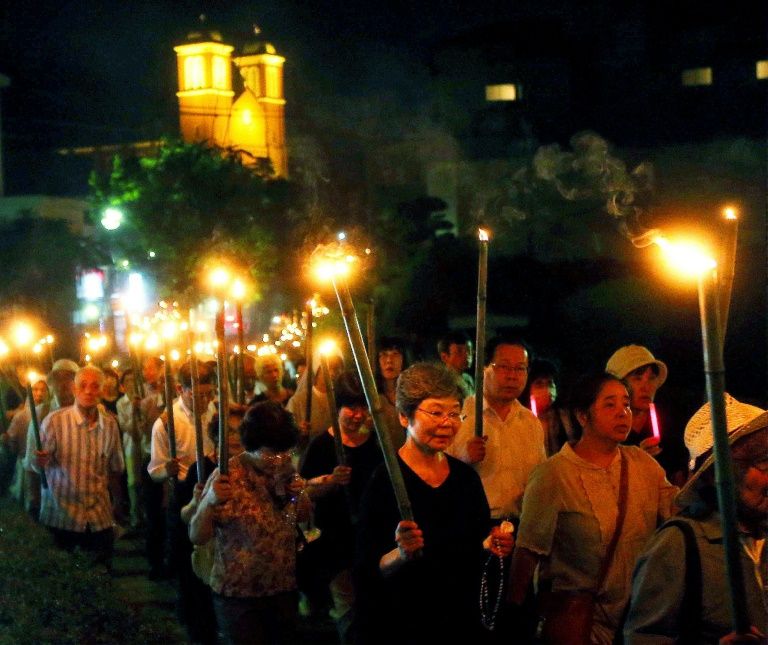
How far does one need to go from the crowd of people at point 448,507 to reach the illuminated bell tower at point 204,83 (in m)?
55.0

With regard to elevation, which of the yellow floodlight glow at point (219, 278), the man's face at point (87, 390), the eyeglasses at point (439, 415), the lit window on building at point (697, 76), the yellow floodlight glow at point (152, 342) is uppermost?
the lit window on building at point (697, 76)

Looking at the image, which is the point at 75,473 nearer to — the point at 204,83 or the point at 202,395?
the point at 202,395

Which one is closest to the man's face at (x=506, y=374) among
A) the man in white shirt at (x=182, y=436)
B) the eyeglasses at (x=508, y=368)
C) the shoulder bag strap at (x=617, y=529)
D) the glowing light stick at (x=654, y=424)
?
the eyeglasses at (x=508, y=368)

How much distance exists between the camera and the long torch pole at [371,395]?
422 centimetres

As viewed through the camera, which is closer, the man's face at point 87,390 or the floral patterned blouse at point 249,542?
the floral patterned blouse at point 249,542

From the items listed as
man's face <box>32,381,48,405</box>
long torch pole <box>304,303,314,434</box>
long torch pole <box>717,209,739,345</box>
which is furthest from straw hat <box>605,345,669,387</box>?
man's face <box>32,381,48,405</box>

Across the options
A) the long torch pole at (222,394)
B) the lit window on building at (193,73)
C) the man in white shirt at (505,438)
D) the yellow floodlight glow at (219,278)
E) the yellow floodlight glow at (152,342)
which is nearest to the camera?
the long torch pole at (222,394)

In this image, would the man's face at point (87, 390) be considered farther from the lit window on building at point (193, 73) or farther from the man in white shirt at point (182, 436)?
the lit window on building at point (193, 73)

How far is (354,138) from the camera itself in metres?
48.9

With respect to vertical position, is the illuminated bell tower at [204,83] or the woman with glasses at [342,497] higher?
the illuminated bell tower at [204,83]

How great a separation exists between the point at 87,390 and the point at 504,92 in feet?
97.4

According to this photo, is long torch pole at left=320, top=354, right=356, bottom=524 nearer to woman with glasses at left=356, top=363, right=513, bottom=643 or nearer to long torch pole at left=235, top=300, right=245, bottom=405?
long torch pole at left=235, top=300, right=245, bottom=405

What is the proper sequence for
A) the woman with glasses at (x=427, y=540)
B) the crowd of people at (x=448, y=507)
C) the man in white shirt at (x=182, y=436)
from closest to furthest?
the crowd of people at (x=448, y=507) < the woman with glasses at (x=427, y=540) < the man in white shirt at (x=182, y=436)

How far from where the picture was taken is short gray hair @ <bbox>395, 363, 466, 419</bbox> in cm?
497
